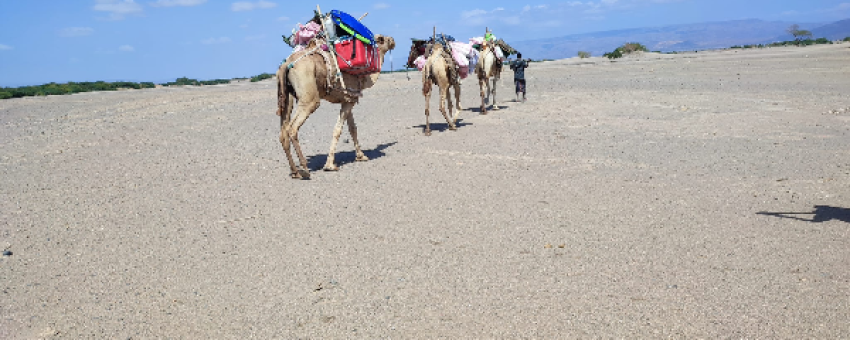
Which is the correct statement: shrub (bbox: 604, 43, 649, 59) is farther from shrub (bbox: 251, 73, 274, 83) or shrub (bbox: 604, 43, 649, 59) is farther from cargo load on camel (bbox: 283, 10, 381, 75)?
cargo load on camel (bbox: 283, 10, 381, 75)

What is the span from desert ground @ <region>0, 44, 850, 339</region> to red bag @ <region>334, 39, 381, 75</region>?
169cm

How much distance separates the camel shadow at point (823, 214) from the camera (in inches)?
264

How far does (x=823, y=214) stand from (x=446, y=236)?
14.1 ft

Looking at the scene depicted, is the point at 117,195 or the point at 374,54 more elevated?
the point at 374,54

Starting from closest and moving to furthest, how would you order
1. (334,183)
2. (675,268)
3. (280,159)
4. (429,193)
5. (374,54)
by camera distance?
(675,268), (429,193), (334,183), (374,54), (280,159)

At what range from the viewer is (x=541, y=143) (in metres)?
12.2

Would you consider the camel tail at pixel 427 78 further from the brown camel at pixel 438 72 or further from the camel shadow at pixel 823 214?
the camel shadow at pixel 823 214

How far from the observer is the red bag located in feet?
33.2

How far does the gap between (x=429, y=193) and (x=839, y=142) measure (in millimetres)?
7874

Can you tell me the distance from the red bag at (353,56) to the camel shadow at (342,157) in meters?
1.72

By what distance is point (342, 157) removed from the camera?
11773 mm

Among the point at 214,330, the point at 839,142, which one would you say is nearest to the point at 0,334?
the point at 214,330

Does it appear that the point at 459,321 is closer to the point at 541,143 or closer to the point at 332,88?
the point at 332,88

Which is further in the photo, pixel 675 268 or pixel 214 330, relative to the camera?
pixel 675 268
